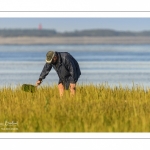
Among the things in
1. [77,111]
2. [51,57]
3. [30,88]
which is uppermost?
[51,57]

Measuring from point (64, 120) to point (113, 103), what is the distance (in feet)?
5.32

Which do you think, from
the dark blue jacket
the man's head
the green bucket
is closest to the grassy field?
the green bucket

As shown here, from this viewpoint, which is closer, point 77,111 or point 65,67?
point 77,111

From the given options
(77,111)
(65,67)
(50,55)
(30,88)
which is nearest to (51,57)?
(50,55)

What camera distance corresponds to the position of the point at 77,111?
35.1 ft

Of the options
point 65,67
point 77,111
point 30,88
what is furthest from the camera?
point 30,88

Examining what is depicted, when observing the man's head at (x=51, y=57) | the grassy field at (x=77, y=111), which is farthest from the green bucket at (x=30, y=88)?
the man's head at (x=51, y=57)

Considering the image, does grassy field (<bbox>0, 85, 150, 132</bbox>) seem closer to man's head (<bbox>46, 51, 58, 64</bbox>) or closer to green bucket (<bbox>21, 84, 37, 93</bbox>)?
green bucket (<bbox>21, 84, 37, 93</bbox>)

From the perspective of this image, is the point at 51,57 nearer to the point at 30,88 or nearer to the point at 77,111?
the point at 30,88

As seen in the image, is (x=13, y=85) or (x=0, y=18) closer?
(x=0, y=18)
